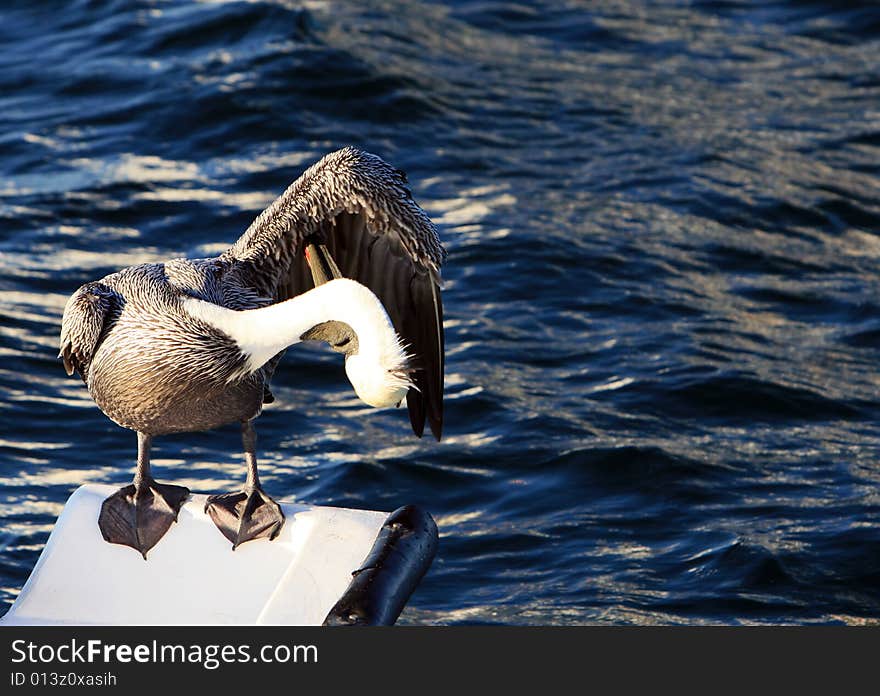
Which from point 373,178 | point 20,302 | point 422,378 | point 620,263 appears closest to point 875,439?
point 620,263

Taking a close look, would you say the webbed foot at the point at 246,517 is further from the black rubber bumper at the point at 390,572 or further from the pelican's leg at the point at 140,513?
the black rubber bumper at the point at 390,572

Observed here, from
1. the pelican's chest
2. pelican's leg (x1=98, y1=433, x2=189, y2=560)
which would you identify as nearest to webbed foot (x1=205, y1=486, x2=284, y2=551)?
pelican's leg (x1=98, y1=433, x2=189, y2=560)

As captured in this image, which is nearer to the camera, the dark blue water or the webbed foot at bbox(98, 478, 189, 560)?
the webbed foot at bbox(98, 478, 189, 560)

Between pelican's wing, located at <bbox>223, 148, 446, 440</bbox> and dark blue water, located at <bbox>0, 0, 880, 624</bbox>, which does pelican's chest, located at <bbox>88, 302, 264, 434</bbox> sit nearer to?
pelican's wing, located at <bbox>223, 148, 446, 440</bbox>

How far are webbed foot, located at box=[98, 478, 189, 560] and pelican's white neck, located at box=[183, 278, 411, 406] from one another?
620 millimetres

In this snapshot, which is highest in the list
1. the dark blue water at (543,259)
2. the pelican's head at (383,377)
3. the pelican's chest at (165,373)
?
the pelican's head at (383,377)

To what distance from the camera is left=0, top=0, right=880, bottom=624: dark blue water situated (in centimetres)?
805

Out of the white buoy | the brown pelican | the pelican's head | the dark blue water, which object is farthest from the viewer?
the dark blue water

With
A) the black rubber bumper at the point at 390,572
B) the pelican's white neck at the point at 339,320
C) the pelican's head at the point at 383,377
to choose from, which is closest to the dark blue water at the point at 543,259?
the black rubber bumper at the point at 390,572

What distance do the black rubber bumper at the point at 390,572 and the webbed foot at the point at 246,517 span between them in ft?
1.62

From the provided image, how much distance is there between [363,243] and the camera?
689 cm

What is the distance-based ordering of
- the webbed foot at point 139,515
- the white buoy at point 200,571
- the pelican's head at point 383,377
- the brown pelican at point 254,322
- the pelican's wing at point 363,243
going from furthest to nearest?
the pelican's wing at point 363,243, the webbed foot at point 139,515, the white buoy at point 200,571, the brown pelican at point 254,322, the pelican's head at point 383,377

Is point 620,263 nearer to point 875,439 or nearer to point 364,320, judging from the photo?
point 875,439

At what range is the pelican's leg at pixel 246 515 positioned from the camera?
6.07 metres
